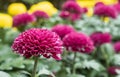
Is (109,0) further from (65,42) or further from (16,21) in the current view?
(65,42)

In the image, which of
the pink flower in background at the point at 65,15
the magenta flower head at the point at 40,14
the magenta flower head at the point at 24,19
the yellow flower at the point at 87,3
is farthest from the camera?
the yellow flower at the point at 87,3

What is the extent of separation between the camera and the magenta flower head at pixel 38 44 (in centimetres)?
152

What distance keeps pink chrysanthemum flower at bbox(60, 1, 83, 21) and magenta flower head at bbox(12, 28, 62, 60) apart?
1.25 metres

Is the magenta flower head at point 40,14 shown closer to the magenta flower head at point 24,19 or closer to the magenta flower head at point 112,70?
the magenta flower head at point 24,19

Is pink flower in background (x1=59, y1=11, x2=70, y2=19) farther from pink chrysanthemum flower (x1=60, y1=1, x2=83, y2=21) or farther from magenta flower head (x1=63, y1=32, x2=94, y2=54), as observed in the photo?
magenta flower head (x1=63, y1=32, x2=94, y2=54)

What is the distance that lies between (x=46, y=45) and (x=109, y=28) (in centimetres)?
150

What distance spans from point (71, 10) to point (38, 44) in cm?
137

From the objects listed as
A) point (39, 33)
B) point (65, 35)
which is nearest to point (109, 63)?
point (65, 35)

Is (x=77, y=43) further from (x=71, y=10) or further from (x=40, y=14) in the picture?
(x=71, y=10)

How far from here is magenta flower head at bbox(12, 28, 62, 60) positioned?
1.52 metres

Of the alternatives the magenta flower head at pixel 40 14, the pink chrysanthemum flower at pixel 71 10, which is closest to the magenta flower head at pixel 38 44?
the magenta flower head at pixel 40 14

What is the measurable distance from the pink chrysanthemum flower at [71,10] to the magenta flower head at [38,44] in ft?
4.11

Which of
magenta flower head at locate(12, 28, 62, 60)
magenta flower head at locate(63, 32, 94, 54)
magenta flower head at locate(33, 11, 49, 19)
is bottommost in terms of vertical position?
magenta flower head at locate(12, 28, 62, 60)

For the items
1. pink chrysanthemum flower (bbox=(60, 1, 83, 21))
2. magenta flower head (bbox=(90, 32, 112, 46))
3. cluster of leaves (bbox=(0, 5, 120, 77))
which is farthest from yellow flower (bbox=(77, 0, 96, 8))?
magenta flower head (bbox=(90, 32, 112, 46))
